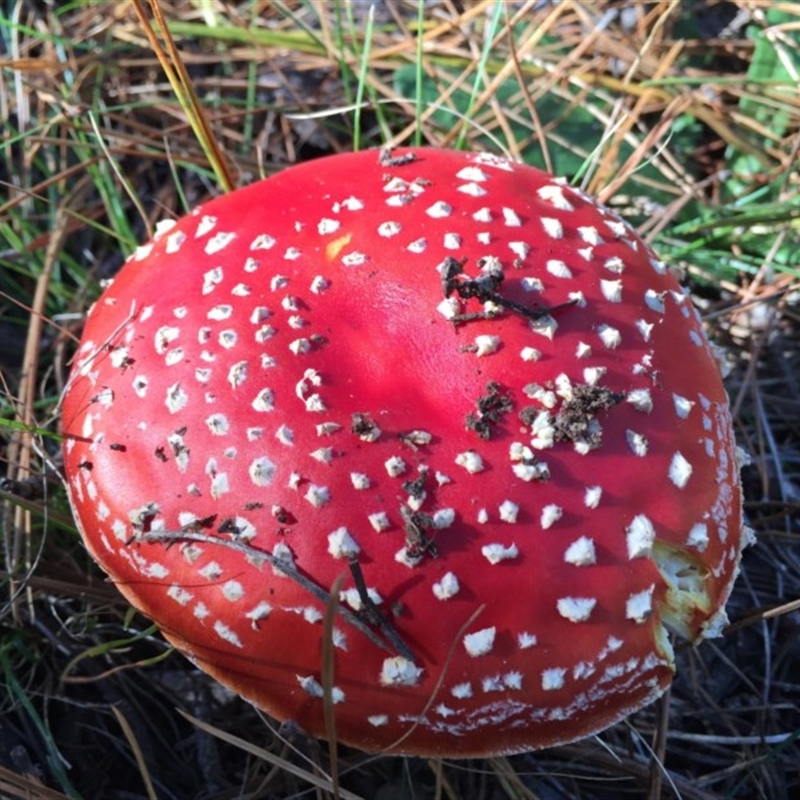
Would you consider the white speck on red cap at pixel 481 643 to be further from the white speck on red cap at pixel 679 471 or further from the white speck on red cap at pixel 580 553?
the white speck on red cap at pixel 679 471

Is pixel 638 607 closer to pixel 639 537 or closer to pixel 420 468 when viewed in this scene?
pixel 639 537

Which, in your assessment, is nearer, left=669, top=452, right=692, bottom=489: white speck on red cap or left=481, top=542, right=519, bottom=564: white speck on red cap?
left=481, top=542, right=519, bottom=564: white speck on red cap

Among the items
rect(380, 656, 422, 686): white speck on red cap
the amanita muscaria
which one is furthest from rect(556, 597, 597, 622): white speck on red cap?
rect(380, 656, 422, 686): white speck on red cap

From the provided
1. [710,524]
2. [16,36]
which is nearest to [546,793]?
[710,524]

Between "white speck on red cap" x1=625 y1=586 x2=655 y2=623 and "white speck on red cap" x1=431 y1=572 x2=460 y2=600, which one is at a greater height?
"white speck on red cap" x1=431 y1=572 x2=460 y2=600

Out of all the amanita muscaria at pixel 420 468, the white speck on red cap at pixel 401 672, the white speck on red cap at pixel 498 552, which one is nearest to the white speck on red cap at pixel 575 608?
the amanita muscaria at pixel 420 468

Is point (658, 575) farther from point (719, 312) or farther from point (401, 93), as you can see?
point (401, 93)

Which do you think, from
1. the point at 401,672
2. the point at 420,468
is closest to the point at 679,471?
the point at 420,468

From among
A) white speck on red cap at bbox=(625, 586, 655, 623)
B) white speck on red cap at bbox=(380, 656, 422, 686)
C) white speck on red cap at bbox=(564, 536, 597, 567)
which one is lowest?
white speck on red cap at bbox=(380, 656, 422, 686)

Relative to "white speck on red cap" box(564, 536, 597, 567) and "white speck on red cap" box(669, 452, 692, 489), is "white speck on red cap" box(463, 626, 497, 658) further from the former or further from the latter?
"white speck on red cap" box(669, 452, 692, 489)
